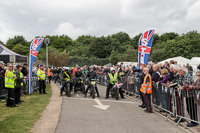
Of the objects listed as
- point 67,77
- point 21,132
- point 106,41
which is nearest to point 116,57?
point 106,41

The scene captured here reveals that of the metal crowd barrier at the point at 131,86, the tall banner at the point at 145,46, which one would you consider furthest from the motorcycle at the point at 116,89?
the tall banner at the point at 145,46

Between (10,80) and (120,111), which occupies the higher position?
(10,80)

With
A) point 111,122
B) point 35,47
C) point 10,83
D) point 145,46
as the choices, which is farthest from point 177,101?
point 35,47

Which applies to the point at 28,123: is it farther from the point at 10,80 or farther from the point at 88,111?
the point at 10,80

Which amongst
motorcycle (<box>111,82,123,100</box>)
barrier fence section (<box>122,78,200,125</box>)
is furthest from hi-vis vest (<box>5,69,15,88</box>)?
barrier fence section (<box>122,78,200,125</box>)

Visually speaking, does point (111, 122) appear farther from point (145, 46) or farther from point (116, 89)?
point (145, 46)

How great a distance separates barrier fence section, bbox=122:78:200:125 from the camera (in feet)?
20.2

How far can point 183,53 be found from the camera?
54938 mm

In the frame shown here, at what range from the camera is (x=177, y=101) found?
696 cm

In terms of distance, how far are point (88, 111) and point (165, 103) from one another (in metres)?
3.12

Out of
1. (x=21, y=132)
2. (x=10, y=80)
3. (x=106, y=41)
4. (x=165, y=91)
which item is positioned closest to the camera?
(x=21, y=132)

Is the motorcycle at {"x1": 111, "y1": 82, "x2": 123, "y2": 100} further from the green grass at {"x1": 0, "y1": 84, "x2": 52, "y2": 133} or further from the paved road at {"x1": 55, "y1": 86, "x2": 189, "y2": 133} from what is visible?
the green grass at {"x1": 0, "y1": 84, "x2": 52, "y2": 133}

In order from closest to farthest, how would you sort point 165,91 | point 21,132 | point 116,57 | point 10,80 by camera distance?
point 21,132
point 165,91
point 10,80
point 116,57

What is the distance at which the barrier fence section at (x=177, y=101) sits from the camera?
20.2 ft
